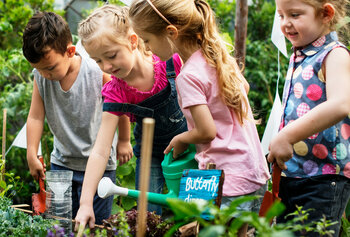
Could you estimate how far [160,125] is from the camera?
7.04 ft

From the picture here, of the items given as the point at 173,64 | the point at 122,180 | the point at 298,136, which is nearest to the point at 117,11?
the point at 173,64

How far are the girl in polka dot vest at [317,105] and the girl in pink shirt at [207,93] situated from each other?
0.14 metres

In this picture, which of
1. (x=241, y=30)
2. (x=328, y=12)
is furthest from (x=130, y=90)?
(x=241, y=30)

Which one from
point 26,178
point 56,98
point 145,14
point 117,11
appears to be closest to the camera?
point 145,14

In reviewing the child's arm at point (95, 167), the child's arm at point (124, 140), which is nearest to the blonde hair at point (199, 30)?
the child's arm at point (95, 167)

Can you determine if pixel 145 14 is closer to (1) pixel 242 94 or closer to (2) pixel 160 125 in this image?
(1) pixel 242 94

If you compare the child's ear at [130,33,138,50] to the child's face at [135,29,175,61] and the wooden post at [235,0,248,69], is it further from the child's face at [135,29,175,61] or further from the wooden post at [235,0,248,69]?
the wooden post at [235,0,248,69]

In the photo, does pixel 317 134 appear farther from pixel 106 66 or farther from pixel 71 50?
pixel 71 50

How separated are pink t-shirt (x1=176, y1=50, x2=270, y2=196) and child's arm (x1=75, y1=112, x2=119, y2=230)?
1.57 ft

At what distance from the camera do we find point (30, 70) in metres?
4.07

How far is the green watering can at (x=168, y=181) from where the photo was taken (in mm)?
1504

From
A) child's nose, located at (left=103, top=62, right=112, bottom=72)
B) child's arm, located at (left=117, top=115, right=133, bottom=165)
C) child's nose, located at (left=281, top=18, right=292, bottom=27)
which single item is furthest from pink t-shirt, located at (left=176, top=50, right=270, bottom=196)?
child's arm, located at (left=117, top=115, right=133, bottom=165)

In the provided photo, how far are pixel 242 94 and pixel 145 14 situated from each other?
0.48 meters

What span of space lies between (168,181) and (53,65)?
3.36 feet
